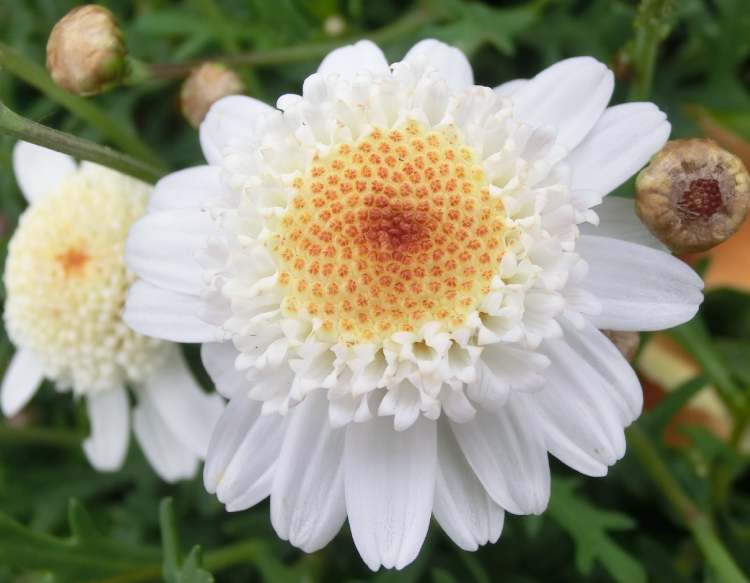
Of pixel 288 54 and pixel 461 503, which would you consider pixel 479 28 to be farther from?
pixel 461 503

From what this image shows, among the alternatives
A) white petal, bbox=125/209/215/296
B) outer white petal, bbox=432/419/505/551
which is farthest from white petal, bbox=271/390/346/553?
white petal, bbox=125/209/215/296

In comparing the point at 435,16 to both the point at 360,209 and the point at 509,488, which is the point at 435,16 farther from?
the point at 509,488

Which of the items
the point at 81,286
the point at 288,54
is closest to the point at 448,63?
the point at 288,54

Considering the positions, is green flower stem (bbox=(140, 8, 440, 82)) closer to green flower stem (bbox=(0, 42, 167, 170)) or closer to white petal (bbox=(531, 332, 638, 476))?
green flower stem (bbox=(0, 42, 167, 170))

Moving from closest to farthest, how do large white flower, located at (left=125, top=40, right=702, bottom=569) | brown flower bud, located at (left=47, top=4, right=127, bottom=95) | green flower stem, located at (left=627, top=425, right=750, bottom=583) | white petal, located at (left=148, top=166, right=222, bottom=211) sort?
1. large white flower, located at (left=125, top=40, right=702, bottom=569)
2. white petal, located at (left=148, top=166, right=222, bottom=211)
3. brown flower bud, located at (left=47, top=4, right=127, bottom=95)
4. green flower stem, located at (left=627, top=425, right=750, bottom=583)

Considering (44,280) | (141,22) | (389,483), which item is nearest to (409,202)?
(389,483)

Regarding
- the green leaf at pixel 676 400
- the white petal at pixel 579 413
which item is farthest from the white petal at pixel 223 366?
the green leaf at pixel 676 400
